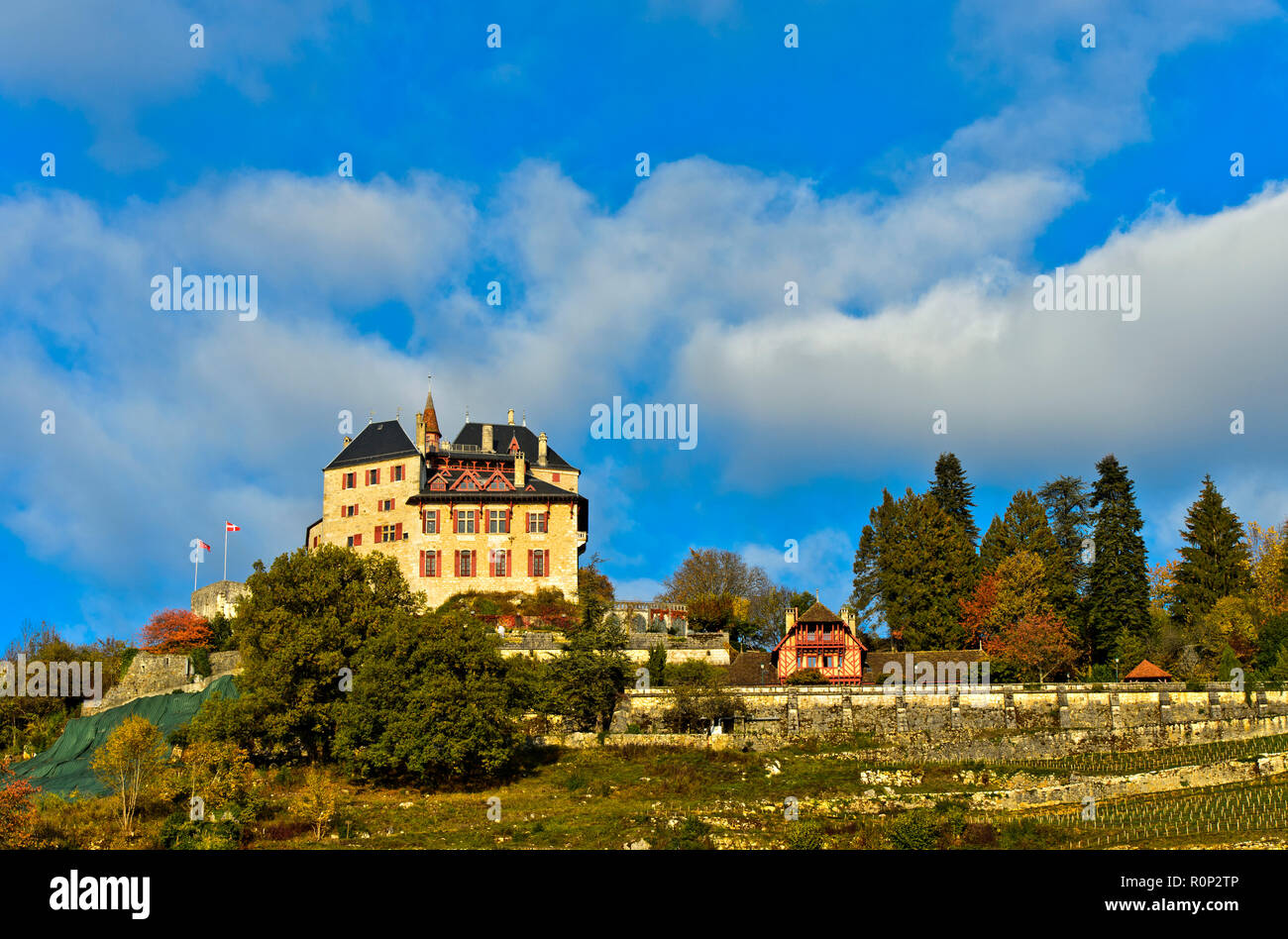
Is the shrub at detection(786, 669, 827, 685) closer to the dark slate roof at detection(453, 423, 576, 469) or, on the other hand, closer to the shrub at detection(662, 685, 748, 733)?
the shrub at detection(662, 685, 748, 733)

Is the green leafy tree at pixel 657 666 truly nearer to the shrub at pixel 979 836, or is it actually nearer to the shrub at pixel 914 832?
the shrub at pixel 914 832

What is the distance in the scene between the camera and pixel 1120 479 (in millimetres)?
71312

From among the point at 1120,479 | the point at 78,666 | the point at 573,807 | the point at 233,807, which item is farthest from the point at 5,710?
the point at 1120,479

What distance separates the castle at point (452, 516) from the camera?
253 ft

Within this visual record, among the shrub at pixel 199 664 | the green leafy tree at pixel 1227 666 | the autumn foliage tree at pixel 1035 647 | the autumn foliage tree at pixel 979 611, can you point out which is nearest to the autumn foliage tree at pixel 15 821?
the shrub at pixel 199 664

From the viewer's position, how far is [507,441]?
85500mm

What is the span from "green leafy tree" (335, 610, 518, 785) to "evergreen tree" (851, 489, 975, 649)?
29.7m

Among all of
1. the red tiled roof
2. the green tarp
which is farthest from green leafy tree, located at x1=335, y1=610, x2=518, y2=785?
the red tiled roof

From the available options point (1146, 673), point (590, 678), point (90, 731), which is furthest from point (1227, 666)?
point (90, 731)

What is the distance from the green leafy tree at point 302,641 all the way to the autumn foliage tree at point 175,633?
73.6 feet

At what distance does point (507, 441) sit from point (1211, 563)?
160ft

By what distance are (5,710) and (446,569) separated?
90.2 feet
